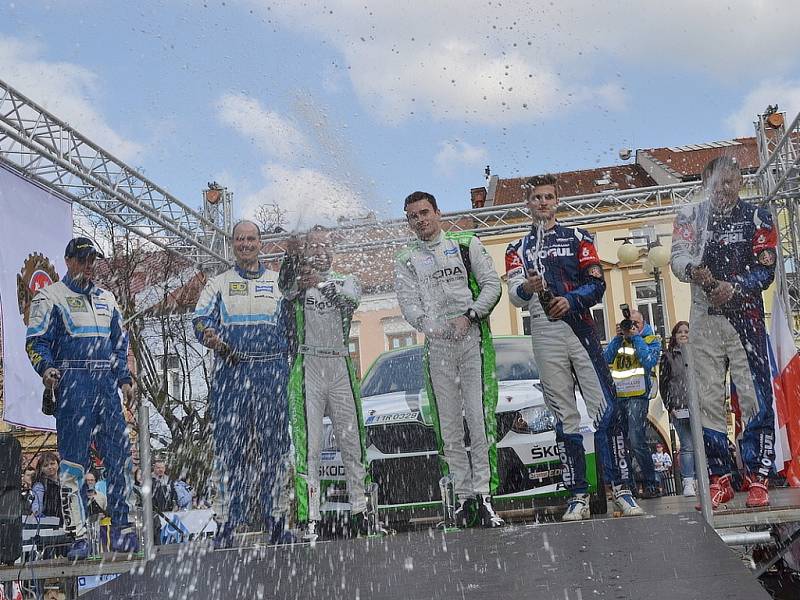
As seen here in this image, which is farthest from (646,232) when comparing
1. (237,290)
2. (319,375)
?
(319,375)

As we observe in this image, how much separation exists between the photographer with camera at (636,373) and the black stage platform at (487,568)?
160 inches

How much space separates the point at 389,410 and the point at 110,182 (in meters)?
6.64

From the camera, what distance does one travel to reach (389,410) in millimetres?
6141

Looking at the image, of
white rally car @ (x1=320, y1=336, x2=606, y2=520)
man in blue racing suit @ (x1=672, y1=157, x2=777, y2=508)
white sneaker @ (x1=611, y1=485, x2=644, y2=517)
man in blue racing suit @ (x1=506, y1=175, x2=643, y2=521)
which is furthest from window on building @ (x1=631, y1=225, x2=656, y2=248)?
white sneaker @ (x1=611, y1=485, x2=644, y2=517)

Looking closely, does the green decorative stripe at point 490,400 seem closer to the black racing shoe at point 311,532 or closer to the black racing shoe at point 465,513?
the black racing shoe at point 465,513

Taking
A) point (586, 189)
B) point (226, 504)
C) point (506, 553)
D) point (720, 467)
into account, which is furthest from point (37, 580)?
point (586, 189)

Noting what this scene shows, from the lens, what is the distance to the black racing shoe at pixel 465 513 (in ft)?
17.1

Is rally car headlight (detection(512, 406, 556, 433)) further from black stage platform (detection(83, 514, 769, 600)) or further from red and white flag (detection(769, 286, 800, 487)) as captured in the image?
red and white flag (detection(769, 286, 800, 487))

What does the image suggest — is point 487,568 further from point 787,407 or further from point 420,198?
point 787,407

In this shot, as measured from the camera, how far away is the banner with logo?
9.08 metres

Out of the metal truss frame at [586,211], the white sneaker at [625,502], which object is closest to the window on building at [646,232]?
the metal truss frame at [586,211]

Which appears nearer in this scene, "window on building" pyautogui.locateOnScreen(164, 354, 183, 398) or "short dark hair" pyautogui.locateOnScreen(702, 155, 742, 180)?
"short dark hair" pyautogui.locateOnScreen(702, 155, 742, 180)

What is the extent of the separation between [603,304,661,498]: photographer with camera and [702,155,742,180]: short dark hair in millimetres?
2955

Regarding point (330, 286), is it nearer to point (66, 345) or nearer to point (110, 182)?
point (66, 345)
